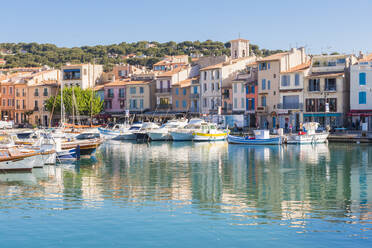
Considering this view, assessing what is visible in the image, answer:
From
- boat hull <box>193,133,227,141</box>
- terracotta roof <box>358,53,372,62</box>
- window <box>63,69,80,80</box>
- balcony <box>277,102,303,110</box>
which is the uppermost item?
window <box>63,69,80,80</box>

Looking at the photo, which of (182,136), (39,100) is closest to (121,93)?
(39,100)

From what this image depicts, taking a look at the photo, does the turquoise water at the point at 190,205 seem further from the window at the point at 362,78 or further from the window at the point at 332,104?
the window at the point at 332,104

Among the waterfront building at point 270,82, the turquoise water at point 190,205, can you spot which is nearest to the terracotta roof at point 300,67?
the waterfront building at point 270,82

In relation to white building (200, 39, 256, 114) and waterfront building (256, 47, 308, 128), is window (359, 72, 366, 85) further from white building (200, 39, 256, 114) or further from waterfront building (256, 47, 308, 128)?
white building (200, 39, 256, 114)

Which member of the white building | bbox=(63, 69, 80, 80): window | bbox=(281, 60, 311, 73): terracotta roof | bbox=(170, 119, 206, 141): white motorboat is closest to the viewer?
bbox=(170, 119, 206, 141): white motorboat

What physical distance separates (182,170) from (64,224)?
1725 centimetres

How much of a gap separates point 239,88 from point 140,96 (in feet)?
74.6

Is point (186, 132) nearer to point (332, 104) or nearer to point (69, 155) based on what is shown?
point (332, 104)

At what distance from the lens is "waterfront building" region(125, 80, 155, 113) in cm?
9662

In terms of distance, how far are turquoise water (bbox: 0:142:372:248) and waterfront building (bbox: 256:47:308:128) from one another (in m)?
34.8

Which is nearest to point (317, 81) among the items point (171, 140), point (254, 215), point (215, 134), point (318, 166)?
point (215, 134)

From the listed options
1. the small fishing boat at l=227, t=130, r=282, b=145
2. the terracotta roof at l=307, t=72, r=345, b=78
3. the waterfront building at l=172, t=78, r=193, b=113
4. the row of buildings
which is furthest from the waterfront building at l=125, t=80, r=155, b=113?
the small fishing boat at l=227, t=130, r=282, b=145

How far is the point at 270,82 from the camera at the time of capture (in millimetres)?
77125

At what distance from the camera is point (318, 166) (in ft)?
130
